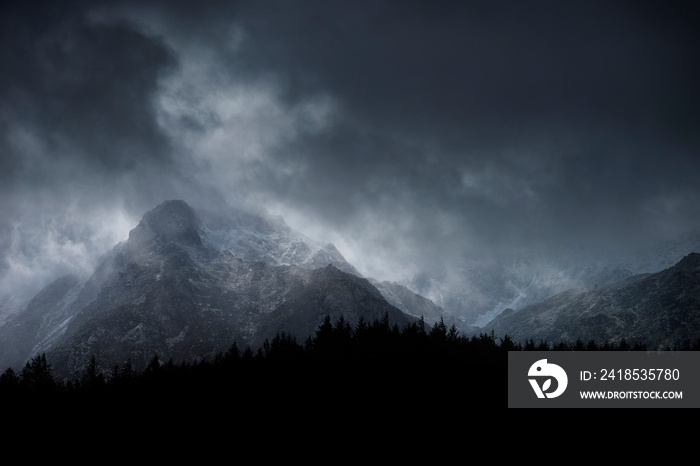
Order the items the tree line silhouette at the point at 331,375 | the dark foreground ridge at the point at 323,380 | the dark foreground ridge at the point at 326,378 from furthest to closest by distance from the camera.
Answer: the tree line silhouette at the point at 331,375, the dark foreground ridge at the point at 326,378, the dark foreground ridge at the point at 323,380

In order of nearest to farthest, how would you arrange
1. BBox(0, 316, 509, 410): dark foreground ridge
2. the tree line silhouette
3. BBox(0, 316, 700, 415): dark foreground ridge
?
BBox(0, 316, 700, 415): dark foreground ridge → BBox(0, 316, 509, 410): dark foreground ridge → the tree line silhouette

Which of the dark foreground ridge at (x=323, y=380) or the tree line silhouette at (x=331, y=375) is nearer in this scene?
the dark foreground ridge at (x=323, y=380)

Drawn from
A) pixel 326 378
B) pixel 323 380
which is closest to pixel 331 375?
pixel 326 378

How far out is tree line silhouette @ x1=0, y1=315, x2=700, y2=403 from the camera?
88.9 m

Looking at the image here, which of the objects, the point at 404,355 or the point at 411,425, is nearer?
the point at 411,425

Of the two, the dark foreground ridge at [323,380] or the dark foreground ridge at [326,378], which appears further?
the dark foreground ridge at [326,378]

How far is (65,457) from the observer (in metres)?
85.0

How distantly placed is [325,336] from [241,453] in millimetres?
51148

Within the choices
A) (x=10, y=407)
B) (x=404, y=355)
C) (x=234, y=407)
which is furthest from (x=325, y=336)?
(x=10, y=407)

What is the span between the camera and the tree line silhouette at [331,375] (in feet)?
292

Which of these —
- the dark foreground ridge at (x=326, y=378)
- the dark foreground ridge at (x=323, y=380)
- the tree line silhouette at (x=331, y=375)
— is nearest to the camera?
the dark foreground ridge at (x=323, y=380)

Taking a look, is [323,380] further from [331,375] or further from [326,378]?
[331,375]

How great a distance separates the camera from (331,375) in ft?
316

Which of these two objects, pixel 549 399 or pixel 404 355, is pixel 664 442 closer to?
pixel 549 399
